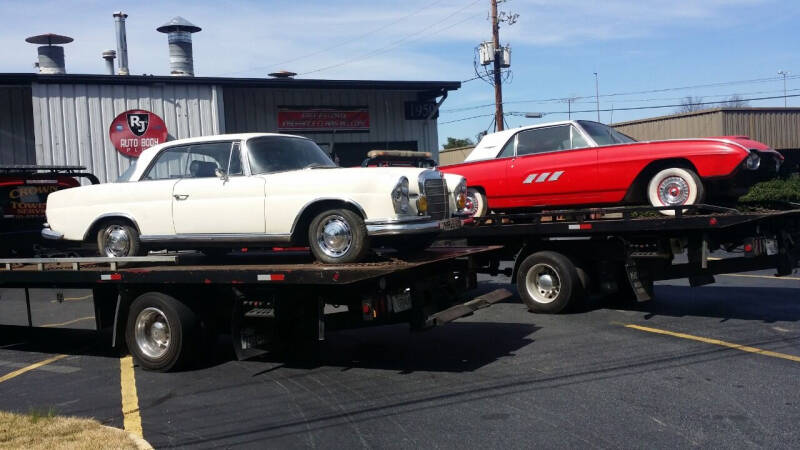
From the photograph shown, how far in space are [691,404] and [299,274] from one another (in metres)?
3.33

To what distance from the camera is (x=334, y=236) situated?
674cm

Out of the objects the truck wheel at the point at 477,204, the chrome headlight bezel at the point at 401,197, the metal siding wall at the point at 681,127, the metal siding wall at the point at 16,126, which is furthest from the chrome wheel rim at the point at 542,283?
the metal siding wall at the point at 681,127

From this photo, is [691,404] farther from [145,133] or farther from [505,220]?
[145,133]

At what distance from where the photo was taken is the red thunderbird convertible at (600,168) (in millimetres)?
8664

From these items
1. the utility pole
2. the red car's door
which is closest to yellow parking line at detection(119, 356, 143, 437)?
the red car's door

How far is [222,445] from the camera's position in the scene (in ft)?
16.8

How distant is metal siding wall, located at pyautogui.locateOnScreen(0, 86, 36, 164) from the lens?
17.9 meters

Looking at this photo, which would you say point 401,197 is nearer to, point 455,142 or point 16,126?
point 16,126

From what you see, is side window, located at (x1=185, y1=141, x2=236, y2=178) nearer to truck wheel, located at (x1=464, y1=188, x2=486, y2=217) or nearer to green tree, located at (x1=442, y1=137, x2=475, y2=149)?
truck wheel, located at (x1=464, y1=188, x2=486, y2=217)

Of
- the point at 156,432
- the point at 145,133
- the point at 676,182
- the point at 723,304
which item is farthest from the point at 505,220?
the point at 145,133

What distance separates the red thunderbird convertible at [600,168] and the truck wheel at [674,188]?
1 centimetres

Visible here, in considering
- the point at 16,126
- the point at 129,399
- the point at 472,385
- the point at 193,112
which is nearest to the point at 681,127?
the point at 193,112

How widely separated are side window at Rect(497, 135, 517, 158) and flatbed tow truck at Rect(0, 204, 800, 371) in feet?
3.46

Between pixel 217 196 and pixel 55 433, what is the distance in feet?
9.12
